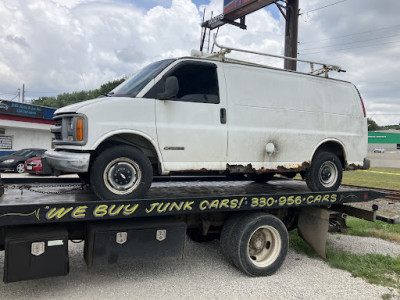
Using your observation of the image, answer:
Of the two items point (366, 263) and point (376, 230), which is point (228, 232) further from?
point (376, 230)

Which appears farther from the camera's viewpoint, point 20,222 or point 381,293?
point 381,293

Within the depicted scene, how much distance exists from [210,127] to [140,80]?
1.09m

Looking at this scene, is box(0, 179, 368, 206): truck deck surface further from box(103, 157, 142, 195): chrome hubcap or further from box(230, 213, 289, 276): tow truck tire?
box(230, 213, 289, 276): tow truck tire

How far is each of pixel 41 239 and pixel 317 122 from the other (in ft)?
13.7

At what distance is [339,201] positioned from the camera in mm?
5746

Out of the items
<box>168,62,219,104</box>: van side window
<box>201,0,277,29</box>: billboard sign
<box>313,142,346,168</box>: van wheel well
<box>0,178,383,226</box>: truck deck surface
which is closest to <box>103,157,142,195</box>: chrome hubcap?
<box>0,178,383,226</box>: truck deck surface

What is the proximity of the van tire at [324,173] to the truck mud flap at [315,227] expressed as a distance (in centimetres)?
38

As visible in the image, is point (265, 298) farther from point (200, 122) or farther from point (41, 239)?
point (41, 239)

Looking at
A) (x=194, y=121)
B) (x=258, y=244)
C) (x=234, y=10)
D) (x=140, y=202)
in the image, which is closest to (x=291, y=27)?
(x=234, y=10)

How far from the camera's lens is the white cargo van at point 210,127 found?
4.20 meters

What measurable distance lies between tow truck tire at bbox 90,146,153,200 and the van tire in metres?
2.75

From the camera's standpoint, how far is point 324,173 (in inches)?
233

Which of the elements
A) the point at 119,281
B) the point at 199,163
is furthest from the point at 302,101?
the point at 119,281

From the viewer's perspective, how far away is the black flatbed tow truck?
3766 millimetres
